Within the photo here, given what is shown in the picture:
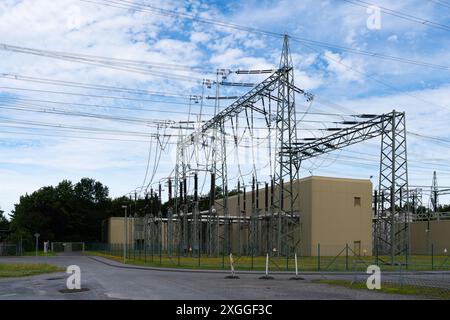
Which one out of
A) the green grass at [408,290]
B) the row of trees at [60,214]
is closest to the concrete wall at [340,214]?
the green grass at [408,290]

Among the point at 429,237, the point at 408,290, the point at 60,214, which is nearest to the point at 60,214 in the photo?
the point at 60,214

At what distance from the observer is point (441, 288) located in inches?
834

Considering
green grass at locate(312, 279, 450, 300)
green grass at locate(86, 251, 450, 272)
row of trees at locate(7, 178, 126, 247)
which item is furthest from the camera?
row of trees at locate(7, 178, 126, 247)

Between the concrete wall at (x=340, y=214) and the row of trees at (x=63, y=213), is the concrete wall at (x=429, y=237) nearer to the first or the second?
the concrete wall at (x=340, y=214)

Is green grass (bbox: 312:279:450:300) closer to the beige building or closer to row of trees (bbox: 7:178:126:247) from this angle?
the beige building

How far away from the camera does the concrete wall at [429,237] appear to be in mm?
71062

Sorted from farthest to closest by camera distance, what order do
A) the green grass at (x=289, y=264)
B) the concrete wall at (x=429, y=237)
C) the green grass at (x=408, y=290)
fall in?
the concrete wall at (x=429, y=237) → the green grass at (x=289, y=264) → the green grass at (x=408, y=290)

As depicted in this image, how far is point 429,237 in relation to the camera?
73625 millimetres

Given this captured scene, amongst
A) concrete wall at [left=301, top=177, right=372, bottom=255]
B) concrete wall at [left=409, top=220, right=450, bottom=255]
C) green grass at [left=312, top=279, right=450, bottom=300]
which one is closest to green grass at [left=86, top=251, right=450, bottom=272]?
green grass at [left=312, top=279, right=450, bottom=300]

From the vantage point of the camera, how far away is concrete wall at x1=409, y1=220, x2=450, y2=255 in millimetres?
71062

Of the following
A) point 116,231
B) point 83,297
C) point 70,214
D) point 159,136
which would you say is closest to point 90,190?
point 70,214
